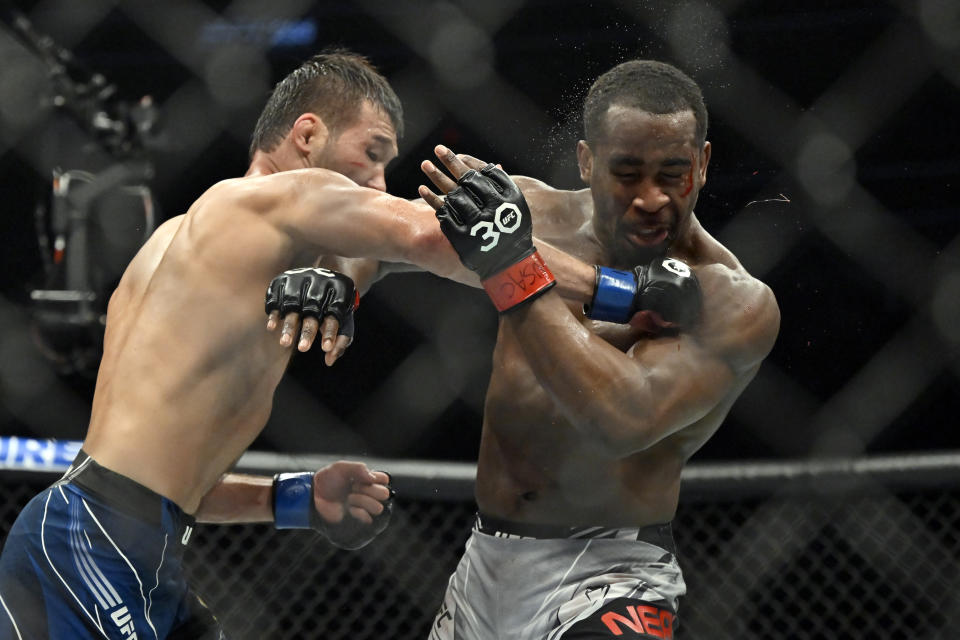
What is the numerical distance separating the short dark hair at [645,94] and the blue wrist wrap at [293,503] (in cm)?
87

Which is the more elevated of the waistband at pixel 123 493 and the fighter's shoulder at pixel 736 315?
the fighter's shoulder at pixel 736 315

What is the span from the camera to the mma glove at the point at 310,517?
1.95m

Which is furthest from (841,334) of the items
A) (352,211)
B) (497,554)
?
(352,211)

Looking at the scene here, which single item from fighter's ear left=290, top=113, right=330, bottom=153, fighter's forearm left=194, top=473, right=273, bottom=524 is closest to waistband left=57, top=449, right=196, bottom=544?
fighter's forearm left=194, top=473, right=273, bottom=524

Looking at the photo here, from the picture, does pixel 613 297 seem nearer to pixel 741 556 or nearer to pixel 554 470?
pixel 554 470

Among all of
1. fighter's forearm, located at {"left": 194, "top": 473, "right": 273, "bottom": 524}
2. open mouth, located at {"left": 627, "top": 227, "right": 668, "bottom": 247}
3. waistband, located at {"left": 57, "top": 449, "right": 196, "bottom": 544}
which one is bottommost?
fighter's forearm, located at {"left": 194, "top": 473, "right": 273, "bottom": 524}

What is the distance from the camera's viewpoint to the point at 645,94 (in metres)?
1.91

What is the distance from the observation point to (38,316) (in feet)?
10.6

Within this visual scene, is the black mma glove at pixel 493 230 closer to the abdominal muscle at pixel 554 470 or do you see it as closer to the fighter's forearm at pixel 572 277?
the fighter's forearm at pixel 572 277

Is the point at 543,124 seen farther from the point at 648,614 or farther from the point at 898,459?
the point at 648,614

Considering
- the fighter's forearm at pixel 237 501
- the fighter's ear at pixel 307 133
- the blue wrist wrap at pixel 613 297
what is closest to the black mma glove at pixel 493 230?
the blue wrist wrap at pixel 613 297

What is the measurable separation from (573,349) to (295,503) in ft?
2.19

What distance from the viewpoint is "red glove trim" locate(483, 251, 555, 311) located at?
162 centimetres

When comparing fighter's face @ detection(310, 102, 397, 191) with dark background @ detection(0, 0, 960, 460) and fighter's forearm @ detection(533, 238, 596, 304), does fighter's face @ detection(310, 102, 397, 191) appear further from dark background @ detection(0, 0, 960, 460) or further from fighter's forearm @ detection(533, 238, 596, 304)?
dark background @ detection(0, 0, 960, 460)
